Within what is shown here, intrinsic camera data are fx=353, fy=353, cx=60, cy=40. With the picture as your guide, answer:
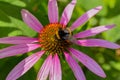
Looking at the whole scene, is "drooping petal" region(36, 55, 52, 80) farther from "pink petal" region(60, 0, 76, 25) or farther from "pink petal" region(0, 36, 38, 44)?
"pink petal" region(60, 0, 76, 25)

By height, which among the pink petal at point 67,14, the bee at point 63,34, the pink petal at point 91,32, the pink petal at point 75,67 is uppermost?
the pink petal at point 67,14

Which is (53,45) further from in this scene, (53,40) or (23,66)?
(23,66)

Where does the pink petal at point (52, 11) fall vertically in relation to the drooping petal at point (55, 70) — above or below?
above

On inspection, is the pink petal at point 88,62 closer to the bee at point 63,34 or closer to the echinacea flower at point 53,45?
the echinacea flower at point 53,45

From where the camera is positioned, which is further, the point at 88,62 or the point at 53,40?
the point at 53,40

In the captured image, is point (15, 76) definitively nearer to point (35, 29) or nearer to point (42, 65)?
point (42, 65)

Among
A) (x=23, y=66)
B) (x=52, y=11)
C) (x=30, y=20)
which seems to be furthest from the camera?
(x=52, y=11)

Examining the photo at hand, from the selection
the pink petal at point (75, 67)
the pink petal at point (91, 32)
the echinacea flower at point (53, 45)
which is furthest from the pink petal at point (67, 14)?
the pink petal at point (75, 67)

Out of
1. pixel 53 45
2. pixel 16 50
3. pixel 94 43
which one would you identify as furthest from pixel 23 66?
pixel 94 43
